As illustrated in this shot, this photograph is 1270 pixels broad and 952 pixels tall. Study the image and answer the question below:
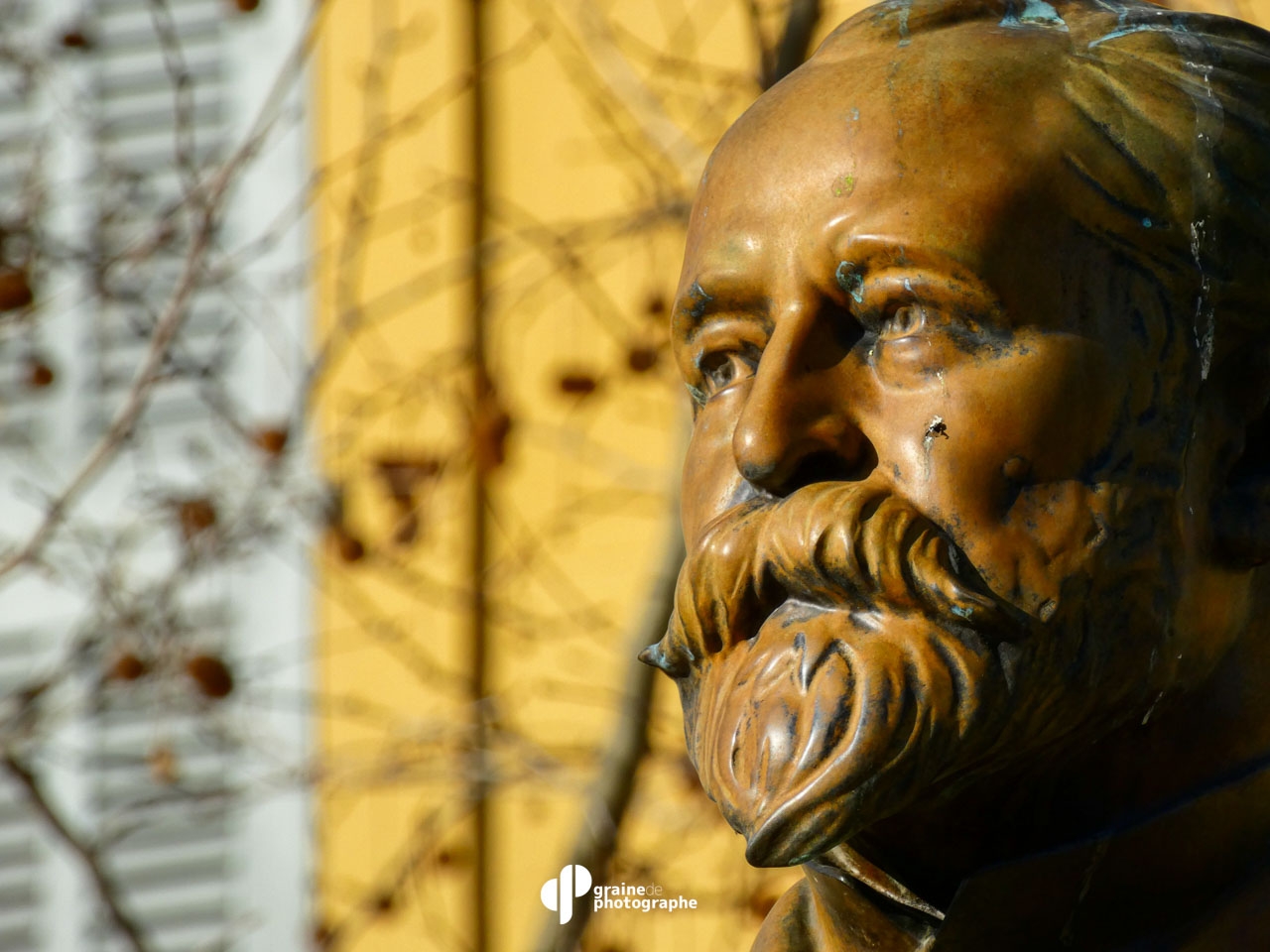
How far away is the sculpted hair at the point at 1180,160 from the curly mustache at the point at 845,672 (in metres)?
0.25

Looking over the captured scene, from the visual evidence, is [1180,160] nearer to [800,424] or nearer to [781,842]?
[800,424]

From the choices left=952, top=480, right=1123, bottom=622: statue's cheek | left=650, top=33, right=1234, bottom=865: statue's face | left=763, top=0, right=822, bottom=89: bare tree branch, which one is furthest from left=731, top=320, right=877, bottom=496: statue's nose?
left=763, top=0, right=822, bottom=89: bare tree branch

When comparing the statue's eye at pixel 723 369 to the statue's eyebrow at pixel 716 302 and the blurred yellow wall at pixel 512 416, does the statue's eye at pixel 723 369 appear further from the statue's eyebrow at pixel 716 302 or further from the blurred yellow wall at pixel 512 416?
the blurred yellow wall at pixel 512 416

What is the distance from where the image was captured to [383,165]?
4.10 metres

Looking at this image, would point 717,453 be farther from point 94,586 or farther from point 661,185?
point 94,586

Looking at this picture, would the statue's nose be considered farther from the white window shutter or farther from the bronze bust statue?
the white window shutter

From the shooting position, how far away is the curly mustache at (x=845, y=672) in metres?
1.19

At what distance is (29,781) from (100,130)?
146 cm

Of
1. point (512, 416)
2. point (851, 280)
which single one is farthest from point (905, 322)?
point (512, 416)

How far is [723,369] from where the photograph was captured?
4.65 ft

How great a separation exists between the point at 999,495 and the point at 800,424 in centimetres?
14

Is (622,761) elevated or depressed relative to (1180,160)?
depressed

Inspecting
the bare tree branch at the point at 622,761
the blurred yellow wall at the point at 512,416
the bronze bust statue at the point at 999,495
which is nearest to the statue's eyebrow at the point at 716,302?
the bronze bust statue at the point at 999,495

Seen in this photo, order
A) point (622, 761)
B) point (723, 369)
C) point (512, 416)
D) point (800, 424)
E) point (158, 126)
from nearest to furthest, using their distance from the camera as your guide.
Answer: point (800, 424) → point (723, 369) → point (622, 761) → point (512, 416) → point (158, 126)
